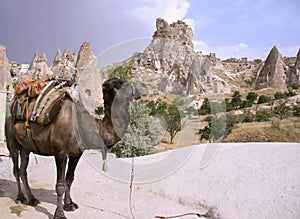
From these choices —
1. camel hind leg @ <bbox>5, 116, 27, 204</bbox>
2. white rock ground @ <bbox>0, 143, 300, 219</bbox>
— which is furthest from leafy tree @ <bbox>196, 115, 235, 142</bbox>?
camel hind leg @ <bbox>5, 116, 27, 204</bbox>

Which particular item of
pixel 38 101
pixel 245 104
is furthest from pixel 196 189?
pixel 245 104

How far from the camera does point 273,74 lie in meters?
69.5

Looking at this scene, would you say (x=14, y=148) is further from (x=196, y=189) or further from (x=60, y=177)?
(x=196, y=189)

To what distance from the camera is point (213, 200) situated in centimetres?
512

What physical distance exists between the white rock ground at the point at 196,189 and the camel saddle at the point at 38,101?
170 centimetres

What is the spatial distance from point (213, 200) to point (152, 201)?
1298 mm

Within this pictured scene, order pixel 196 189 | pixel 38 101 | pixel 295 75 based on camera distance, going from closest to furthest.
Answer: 1. pixel 38 101
2. pixel 196 189
3. pixel 295 75

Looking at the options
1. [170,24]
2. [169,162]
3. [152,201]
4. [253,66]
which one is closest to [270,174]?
[152,201]

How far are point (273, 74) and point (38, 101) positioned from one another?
74076mm

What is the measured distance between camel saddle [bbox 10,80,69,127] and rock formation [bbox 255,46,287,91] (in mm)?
70713

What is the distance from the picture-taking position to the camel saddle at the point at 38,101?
13.6 ft

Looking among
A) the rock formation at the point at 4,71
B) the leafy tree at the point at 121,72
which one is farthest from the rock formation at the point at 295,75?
the leafy tree at the point at 121,72

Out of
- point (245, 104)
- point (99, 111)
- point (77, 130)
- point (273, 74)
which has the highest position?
point (273, 74)

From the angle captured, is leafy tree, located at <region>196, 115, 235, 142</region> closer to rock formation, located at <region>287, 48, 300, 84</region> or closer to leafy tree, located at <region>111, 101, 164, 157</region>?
leafy tree, located at <region>111, 101, 164, 157</region>
